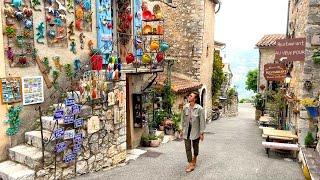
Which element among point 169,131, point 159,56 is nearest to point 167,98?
point 169,131

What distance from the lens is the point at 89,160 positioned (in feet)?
24.2

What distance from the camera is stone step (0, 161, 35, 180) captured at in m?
5.97

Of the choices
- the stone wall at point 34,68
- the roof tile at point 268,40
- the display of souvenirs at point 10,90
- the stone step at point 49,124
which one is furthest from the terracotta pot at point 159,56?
the roof tile at point 268,40

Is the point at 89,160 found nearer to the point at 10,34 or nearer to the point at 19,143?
the point at 19,143

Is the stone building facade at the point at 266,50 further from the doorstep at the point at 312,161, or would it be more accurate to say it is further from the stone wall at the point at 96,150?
the stone wall at the point at 96,150

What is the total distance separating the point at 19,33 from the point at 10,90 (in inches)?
48.7

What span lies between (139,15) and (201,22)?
6770 mm

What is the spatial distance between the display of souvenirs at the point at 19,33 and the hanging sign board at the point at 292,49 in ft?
21.1

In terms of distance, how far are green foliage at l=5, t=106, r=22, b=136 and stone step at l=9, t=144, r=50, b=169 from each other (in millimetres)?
359

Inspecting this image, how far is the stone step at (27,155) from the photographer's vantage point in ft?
20.4

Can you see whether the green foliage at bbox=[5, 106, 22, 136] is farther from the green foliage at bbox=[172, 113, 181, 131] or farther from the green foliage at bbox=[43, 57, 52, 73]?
the green foliage at bbox=[172, 113, 181, 131]

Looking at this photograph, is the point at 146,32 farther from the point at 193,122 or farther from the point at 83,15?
the point at 193,122

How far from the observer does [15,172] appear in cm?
611

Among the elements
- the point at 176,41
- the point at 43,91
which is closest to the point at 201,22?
the point at 176,41
